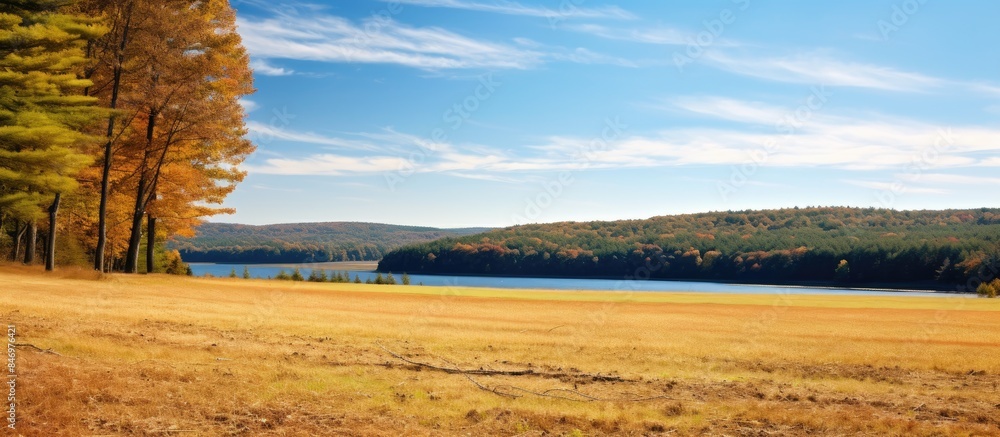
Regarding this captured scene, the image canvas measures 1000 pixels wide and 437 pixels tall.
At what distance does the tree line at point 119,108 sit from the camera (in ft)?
111

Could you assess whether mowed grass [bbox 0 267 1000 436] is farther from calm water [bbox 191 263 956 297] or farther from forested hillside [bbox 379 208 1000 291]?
forested hillside [bbox 379 208 1000 291]

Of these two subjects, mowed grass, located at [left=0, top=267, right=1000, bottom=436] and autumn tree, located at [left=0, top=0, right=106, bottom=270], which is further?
autumn tree, located at [left=0, top=0, right=106, bottom=270]

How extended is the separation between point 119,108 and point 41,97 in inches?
190

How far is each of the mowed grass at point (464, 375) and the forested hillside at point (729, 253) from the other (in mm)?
117549

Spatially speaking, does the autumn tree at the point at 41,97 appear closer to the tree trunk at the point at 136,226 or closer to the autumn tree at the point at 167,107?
the autumn tree at the point at 167,107

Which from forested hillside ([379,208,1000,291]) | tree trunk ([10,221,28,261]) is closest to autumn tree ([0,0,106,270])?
tree trunk ([10,221,28,261])

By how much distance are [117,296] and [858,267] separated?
141 meters

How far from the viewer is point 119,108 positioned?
39125 millimetres

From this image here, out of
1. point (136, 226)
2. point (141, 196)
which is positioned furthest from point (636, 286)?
point (141, 196)

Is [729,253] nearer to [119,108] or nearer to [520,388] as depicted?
[119,108]

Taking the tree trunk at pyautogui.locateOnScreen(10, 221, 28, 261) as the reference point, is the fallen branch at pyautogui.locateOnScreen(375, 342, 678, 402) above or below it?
below

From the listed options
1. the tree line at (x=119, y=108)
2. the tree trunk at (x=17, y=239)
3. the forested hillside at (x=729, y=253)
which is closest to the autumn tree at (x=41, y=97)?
the tree line at (x=119, y=108)

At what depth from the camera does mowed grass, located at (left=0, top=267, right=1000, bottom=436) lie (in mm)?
12141

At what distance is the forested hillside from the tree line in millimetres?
123647
